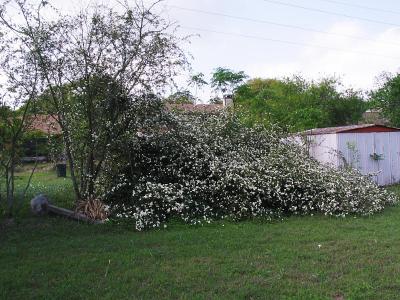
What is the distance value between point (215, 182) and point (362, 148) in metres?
6.17

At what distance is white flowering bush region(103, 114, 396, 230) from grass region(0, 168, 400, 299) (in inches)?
23.9

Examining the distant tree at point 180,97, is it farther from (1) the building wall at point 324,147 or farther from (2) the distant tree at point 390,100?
(2) the distant tree at point 390,100

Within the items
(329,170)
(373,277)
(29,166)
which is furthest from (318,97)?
(373,277)

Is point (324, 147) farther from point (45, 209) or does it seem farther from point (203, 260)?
point (203, 260)

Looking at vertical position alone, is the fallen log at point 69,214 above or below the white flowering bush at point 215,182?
below

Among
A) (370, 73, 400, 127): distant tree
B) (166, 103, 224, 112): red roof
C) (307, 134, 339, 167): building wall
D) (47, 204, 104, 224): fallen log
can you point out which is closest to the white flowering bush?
(166, 103, 224, 112): red roof

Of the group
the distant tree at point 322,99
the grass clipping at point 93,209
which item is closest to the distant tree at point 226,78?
the distant tree at point 322,99

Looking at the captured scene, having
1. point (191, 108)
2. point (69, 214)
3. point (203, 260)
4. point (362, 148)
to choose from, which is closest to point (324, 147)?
point (362, 148)

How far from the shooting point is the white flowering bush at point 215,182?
8758 mm

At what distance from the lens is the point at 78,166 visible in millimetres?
9422

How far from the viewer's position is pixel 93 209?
339 inches

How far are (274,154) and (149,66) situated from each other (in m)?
3.17

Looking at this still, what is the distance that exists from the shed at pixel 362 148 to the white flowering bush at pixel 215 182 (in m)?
2.90

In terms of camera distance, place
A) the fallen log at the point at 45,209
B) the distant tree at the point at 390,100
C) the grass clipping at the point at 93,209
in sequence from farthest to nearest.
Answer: the distant tree at the point at 390,100 < the fallen log at the point at 45,209 < the grass clipping at the point at 93,209
